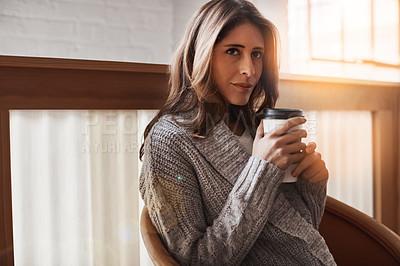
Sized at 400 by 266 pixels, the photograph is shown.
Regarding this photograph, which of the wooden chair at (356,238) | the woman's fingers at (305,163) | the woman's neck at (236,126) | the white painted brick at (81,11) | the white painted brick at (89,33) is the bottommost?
the wooden chair at (356,238)

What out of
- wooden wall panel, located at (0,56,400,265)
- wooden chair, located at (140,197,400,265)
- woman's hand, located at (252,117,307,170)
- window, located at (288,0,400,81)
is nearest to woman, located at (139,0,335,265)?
woman's hand, located at (252,117,307,170)

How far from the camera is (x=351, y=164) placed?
174 centimetres

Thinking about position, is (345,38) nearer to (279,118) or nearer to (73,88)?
(279,118)

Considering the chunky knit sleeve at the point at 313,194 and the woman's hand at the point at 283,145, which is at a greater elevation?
the woman's hand at the point at 283,145

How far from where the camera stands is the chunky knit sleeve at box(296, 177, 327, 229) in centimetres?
90

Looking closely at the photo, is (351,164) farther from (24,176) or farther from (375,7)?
(24,176)

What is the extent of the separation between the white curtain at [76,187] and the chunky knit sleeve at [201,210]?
11.5 inches

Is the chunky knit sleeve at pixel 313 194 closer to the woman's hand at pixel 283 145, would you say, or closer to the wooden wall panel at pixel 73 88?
the woman's hand at pixel 283 145

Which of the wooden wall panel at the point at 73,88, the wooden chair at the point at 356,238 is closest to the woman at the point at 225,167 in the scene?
the wooden wall panel at the point at 73,88

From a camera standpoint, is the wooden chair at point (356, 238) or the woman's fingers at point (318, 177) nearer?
the woman's fingers at point (318, 177)

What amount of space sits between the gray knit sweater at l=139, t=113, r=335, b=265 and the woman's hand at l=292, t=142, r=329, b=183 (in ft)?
0.11

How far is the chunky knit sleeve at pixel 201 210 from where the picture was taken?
762 millimetres

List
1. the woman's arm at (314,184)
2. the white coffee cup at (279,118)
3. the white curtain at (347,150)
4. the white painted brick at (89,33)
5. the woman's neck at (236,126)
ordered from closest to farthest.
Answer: the white coffee cup at (279,118)
the woman's arm at (314,184)
the woman's neck at (236,126)
the white painted brick at (89,33)
the white curtain at (347,150)

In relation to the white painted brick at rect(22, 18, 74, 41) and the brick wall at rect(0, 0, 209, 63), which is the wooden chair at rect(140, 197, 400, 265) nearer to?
the brick wall at rect(0, 0, 209, 63)
